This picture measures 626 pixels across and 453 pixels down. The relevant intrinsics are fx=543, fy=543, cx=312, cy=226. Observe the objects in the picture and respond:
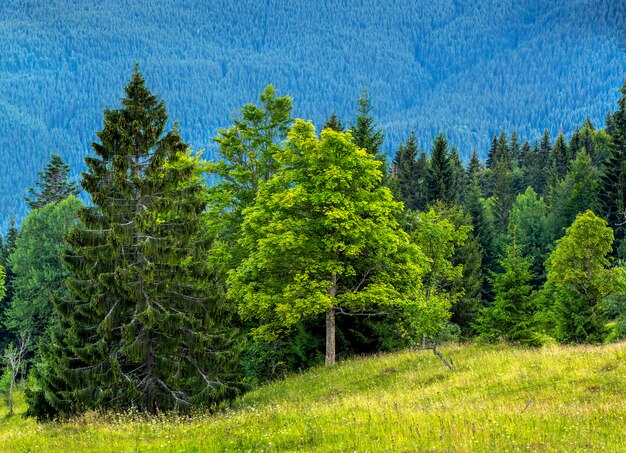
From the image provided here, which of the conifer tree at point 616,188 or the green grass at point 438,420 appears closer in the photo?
the green grass at point 438,420

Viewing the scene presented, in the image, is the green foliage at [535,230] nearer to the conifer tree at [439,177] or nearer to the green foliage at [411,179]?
the conifer tree at [439,177]

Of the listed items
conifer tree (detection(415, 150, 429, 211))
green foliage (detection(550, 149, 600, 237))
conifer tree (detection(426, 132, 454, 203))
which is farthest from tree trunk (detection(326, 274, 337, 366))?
green foliage (detection(550, 149, 600, 237))

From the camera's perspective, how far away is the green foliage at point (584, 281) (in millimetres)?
33375

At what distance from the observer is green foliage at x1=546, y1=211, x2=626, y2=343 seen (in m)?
33.4

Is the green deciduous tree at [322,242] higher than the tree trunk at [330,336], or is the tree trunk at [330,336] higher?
the green deciduous tree at [322,242]

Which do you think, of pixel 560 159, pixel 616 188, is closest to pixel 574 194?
pixel 616 188

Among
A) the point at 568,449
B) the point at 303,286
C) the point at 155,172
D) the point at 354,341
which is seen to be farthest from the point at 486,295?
the point at 568,449

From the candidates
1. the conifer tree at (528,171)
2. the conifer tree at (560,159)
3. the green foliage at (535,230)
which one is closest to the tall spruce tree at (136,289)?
the green foliage at (535,230)

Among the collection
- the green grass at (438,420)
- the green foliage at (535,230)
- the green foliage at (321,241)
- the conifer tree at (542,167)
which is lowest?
the green grass at (438,420)

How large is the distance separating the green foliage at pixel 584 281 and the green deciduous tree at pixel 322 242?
13052 millimetres

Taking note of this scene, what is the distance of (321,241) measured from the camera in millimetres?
25828

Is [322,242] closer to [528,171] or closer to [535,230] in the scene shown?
[535,230]

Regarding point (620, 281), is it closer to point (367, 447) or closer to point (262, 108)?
point (262, 108)

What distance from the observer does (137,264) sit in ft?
60.9
